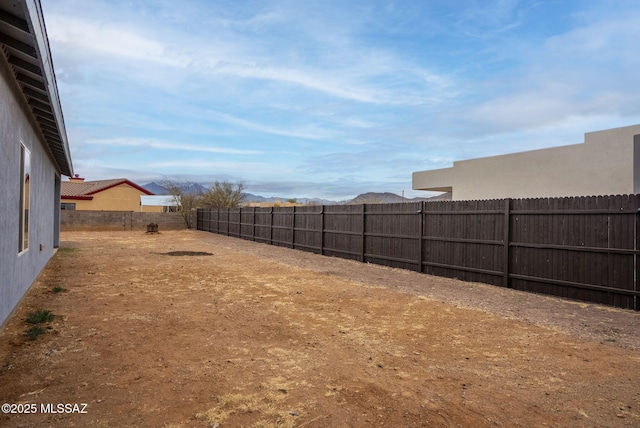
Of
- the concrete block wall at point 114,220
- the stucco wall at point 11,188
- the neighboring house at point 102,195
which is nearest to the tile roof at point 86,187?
the neighboring house at point 102,195

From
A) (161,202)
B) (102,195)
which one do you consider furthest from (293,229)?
(161,202)

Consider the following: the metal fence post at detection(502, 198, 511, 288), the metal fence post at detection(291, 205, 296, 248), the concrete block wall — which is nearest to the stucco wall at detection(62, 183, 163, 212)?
the concrete block wall

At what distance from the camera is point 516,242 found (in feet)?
27.5

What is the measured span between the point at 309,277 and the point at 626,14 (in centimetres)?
982

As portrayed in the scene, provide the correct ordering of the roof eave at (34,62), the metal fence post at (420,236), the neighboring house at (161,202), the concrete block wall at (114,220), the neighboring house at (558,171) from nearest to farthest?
1. the roof eave at (34,62)
2. the metal fence post at (420,236)
3. the neighboring house at (558,171)
4. the concrete block wall at (114,220)
5. the neighboring house at (161,202)

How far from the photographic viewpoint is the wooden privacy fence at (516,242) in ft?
22.4

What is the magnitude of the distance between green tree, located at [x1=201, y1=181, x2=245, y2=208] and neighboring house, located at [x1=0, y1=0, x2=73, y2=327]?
2890cm

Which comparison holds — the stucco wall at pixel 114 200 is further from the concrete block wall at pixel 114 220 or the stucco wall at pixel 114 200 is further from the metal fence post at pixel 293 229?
the metal fence post at pixel 293 229

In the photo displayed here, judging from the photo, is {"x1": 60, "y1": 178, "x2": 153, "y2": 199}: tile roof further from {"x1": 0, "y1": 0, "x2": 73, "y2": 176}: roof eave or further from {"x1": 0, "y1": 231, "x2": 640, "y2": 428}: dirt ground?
{"x1": 0, "y1": 231, "x2": 640, "y2": 428}: dirt ground

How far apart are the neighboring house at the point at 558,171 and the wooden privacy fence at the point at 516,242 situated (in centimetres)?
954

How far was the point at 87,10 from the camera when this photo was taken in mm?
7926

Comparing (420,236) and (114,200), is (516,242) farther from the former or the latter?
(114,200)

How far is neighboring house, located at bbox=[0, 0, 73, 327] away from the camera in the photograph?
3711mm

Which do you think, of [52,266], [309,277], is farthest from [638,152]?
[52,266]
